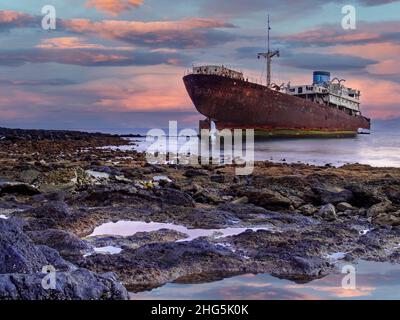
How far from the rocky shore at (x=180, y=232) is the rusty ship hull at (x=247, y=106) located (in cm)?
5107

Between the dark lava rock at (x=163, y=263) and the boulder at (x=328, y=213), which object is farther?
the boulder at (x=328, y=213)

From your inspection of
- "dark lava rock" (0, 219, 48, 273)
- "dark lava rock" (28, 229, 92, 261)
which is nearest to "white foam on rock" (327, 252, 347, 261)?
"dark lava rock" (28, 229, 92, 261)

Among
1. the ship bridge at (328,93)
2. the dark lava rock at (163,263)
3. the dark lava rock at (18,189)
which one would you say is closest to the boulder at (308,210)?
the dark lava rock at (163,263)

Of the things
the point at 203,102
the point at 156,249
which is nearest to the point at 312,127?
the point at 203,102

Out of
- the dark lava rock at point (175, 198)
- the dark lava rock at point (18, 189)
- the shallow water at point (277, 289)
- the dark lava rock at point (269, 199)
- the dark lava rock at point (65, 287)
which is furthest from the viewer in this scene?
the dark lava rock at point (18, 189)

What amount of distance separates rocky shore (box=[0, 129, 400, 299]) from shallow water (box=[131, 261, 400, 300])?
204 millimetres

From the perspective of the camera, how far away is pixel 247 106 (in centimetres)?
6619

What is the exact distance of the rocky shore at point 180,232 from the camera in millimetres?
5105

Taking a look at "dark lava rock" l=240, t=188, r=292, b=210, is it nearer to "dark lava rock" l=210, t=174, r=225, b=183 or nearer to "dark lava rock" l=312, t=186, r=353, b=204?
"dark lava rock" l=312, t=186, r=353, b=204

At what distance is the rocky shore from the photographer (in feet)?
16.8

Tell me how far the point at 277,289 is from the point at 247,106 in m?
61.3

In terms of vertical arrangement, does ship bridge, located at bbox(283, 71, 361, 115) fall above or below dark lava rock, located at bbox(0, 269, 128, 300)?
above

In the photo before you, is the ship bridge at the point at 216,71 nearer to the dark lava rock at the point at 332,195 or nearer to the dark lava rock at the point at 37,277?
the dark lava rock at the point at 332,195
